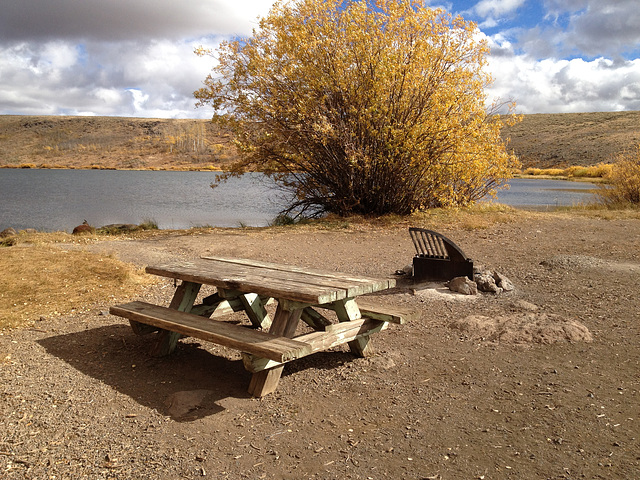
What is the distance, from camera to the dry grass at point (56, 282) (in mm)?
5230

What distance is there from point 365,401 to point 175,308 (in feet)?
6.09

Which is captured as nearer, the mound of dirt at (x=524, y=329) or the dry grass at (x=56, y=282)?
the mound of dirt at (x=524, y=329)

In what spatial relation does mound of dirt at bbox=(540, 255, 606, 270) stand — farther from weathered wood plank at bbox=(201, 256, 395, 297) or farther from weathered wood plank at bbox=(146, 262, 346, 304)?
weathered wood plank at bbox=(146, 262, 346, 304)

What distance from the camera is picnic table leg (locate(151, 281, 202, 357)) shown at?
4.12m

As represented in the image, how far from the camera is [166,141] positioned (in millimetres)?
74688

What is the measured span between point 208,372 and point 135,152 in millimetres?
70530

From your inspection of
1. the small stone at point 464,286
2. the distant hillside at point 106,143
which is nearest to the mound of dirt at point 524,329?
the small stone at point 464,286

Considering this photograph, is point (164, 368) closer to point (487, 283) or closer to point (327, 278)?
point (327, 278)

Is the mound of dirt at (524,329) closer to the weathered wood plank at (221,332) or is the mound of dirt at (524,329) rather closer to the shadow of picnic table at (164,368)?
the shadow of picnic table at (164,368)

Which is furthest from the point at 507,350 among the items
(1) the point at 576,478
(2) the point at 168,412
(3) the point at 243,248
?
(3) the point at 243,248

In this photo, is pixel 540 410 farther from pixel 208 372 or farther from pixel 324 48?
pixel 324 48

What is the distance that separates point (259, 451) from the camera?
2.72m

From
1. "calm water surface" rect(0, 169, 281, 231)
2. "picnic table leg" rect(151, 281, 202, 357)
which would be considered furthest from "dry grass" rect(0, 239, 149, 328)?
"calm water surface" rect(0, 169, 281, 231)

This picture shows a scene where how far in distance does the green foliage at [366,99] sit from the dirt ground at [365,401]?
5604 millimetres
